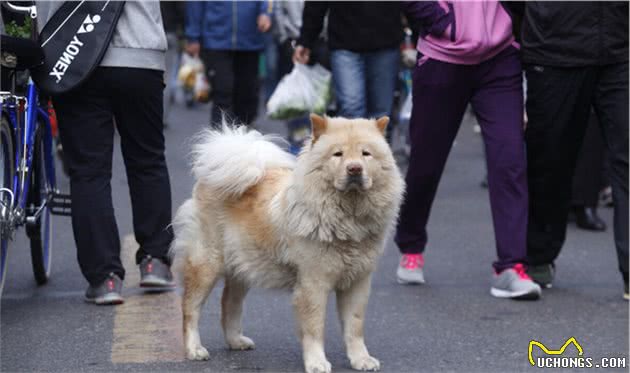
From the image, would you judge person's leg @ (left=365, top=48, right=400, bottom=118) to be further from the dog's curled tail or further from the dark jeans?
the dog's curled tail

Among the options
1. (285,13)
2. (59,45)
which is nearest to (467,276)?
(59,45)

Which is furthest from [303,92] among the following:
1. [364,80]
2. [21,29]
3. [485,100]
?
[21,29]

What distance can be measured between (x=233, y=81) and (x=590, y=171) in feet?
10.2

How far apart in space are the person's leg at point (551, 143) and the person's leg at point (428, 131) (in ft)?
1.25

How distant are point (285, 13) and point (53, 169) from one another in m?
4.97

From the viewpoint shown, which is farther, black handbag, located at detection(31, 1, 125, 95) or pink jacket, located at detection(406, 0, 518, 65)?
pink jacket, located at detection(406, 0, 518, 65)

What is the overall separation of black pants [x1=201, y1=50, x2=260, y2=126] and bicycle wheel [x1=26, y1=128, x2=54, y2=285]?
3.62m

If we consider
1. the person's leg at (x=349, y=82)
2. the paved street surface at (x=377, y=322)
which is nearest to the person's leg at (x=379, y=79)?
the person's leg at (x=349, y=82)

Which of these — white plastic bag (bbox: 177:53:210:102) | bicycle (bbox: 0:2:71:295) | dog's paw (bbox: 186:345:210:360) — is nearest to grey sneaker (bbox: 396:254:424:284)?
bicycle (bbox: 0:2:71:295)

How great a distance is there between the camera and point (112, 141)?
6.23 meters

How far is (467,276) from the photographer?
7.19 meters

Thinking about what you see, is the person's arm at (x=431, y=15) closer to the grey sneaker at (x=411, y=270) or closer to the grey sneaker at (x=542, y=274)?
the grey sneaker at (x=411, y=270)

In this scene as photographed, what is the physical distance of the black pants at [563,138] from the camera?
6.44 meters

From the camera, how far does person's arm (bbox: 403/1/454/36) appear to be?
636 centimetres
